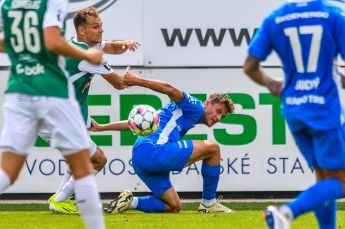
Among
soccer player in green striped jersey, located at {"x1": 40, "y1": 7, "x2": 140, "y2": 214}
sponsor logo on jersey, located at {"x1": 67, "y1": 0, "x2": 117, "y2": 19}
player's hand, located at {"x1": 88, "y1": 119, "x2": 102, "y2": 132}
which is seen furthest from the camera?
sponsor logo on jersey, located at {"x1": 67, "y1": 0, "x2": 117, "y2": 19}

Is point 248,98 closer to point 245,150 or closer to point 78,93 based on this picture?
point 245,150

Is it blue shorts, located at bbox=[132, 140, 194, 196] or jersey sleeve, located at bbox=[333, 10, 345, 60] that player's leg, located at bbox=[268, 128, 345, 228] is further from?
blue shorts, located at bbox=[132, 140, 194, 196]

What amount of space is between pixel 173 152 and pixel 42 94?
13.1 feet

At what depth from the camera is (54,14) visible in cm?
686

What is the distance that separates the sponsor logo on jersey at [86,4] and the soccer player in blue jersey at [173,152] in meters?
2.36

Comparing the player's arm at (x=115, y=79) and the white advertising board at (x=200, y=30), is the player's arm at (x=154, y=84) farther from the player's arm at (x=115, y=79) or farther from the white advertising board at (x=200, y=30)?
the white advertising board at (x=200, y=30)

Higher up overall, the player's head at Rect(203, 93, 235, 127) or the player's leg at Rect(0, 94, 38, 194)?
the player's leg at Rect(0, 94, 38, 194)

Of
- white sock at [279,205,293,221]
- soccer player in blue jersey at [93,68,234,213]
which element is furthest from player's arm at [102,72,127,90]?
white sock at [279,205,293,221]

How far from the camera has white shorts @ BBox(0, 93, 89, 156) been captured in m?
6.90

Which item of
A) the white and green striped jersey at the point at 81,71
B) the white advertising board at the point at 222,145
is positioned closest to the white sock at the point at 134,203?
the white and green striped jersey at the point at 81,71

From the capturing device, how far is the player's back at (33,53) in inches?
272

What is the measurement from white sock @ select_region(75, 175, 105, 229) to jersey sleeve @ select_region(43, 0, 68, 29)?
98 cm

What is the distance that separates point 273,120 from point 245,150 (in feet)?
1.58

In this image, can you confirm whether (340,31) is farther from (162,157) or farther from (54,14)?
(162,157)
